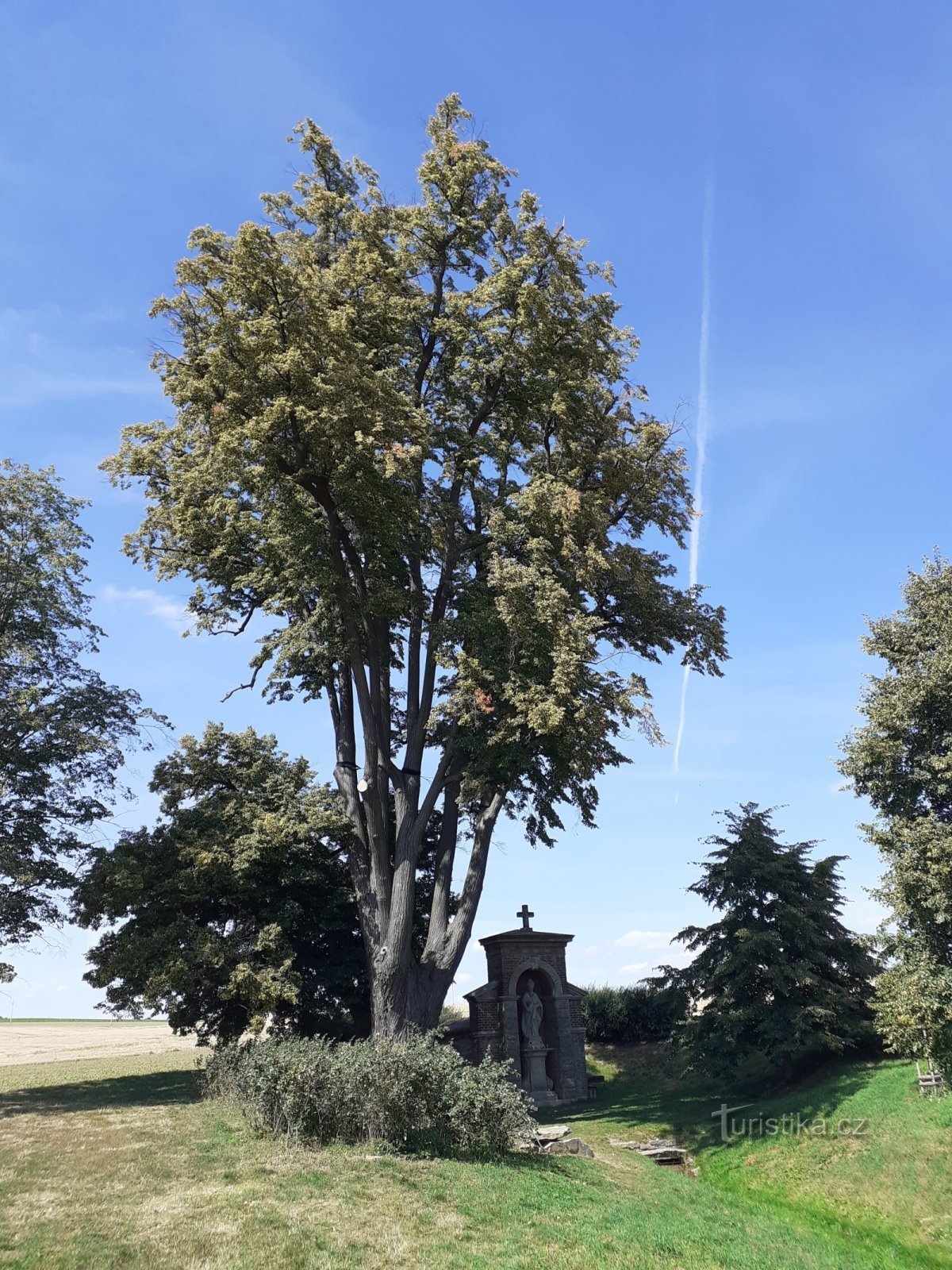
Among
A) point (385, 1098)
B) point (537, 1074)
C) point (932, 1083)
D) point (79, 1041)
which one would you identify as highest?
point (385, 1098)

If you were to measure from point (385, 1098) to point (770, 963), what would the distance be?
13642 mm

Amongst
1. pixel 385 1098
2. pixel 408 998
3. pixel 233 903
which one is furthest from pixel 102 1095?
pixel 385 1098

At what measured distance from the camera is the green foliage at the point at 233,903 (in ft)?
65.1

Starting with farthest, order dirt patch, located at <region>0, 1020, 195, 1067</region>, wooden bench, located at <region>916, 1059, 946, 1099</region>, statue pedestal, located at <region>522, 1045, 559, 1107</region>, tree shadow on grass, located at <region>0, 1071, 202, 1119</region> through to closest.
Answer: dirt patch, located at <region>0, 1020, 195, 1067</region>, statue pedestal, located at <region>522, 1045, 559, 1107</region>, wooden bench, located at <region>916, 1059, 946, 1099</region>, tree shadow on grass, located at <region>0, 1071, 202, 1119</region>

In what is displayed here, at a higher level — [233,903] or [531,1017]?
[233,903]

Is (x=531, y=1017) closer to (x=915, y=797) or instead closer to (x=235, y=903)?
(x=235, y=903)

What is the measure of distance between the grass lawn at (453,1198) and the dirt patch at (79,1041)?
20.2m

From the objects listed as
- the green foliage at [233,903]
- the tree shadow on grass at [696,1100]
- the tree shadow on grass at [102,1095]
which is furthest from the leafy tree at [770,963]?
the tree shadow on grass at [102,1095]

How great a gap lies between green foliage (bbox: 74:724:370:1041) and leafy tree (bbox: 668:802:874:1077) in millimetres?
9872

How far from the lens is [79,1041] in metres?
48.5

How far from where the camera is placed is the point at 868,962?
24141 mm

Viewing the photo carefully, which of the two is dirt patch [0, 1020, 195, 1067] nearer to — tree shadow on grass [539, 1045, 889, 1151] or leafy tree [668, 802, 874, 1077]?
tree shadow on grass [539, 1045, 889, 1151]

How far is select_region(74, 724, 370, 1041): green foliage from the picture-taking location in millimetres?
19828

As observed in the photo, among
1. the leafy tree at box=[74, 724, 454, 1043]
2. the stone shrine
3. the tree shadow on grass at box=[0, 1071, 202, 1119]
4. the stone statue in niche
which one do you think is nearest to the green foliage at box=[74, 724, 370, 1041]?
the leafy tree at box=[74, 724, 454, 1043]
